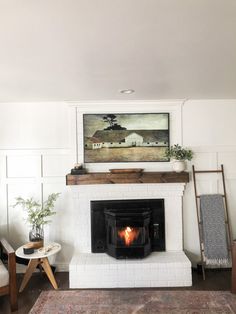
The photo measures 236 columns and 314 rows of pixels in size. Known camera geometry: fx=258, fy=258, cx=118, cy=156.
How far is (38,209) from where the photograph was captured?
3.52m

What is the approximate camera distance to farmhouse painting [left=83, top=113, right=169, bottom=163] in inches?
142

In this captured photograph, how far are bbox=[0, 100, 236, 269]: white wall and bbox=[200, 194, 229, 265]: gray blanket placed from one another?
160 mm

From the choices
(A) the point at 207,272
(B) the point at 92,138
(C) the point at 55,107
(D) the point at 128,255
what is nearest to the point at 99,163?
(B) the point at 92,138

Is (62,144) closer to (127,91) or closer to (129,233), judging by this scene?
(127,91)

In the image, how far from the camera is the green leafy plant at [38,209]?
3.33m

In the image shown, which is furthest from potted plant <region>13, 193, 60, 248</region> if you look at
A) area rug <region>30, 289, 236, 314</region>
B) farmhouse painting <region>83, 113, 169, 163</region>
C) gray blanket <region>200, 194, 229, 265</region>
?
gray blanket <region>200, 194, 229, 265</region>

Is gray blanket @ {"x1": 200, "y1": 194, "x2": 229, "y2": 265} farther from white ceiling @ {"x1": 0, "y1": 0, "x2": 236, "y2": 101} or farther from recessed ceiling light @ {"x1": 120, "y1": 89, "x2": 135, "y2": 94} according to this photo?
recessed ceiling light @ {"x1": 120, "y1": 89, "x2": 135, "y2": 94}

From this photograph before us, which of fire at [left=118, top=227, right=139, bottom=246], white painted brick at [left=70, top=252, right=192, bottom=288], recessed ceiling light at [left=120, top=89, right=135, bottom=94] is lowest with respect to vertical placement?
white painted brick at [left=70, top=252, right=192, bottom=288]

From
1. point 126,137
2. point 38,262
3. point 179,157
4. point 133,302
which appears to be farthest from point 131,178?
point 38,262

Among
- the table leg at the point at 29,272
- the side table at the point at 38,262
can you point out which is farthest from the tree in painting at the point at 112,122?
the table leg at the point at 29,272

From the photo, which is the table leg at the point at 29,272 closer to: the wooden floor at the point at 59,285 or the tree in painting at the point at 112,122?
the wooden floor at the point at 59,285

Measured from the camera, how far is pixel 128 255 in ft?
10.9

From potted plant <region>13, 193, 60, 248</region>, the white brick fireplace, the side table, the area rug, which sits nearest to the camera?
the area rug

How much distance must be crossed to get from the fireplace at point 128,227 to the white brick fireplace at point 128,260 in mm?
70
